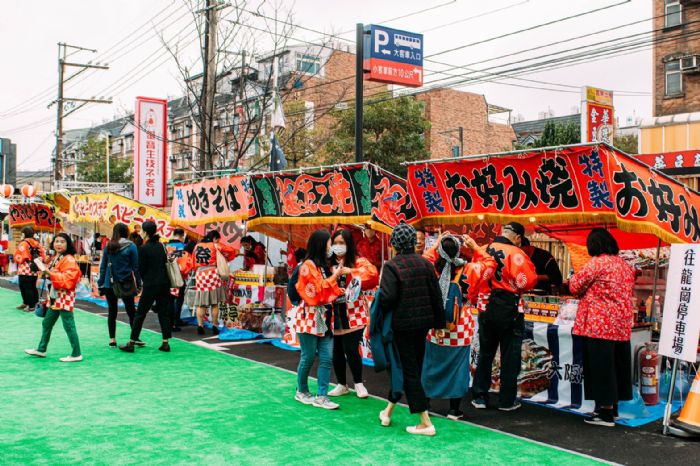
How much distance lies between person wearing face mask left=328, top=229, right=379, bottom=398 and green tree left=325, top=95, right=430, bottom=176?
75.8 ft

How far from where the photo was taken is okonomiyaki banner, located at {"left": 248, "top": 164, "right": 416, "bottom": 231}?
8.92 metres

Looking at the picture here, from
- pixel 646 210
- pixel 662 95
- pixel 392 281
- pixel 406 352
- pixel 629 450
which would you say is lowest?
pixel 629 450

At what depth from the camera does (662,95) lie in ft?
81.5

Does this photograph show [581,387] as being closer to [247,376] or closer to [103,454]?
[247,376]

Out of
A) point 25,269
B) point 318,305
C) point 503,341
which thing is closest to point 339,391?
point 318,305

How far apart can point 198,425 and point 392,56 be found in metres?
9.38

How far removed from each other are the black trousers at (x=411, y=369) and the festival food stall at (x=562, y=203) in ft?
6.46

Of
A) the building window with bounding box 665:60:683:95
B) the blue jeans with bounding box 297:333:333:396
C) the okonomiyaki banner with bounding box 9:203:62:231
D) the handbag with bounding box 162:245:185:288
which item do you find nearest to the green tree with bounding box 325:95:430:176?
the building window with bounding box 665:60:683:95

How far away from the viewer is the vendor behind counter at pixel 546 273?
834 centimetres

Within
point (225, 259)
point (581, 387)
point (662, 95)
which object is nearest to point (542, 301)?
point (581, 387)

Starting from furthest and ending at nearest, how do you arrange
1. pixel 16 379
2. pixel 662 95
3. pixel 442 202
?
pixel 662 95 < pixel 442 202 < pixel 16 379

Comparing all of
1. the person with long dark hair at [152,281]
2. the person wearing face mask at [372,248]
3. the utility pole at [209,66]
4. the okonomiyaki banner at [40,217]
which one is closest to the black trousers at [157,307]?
the person with long dark hair at [152,281]

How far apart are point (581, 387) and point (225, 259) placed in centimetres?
690

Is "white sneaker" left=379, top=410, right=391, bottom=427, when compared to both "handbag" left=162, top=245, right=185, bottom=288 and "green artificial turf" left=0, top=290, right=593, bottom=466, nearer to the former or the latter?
"green artificial turf" left=0, top=290, right=593, bottom=466
